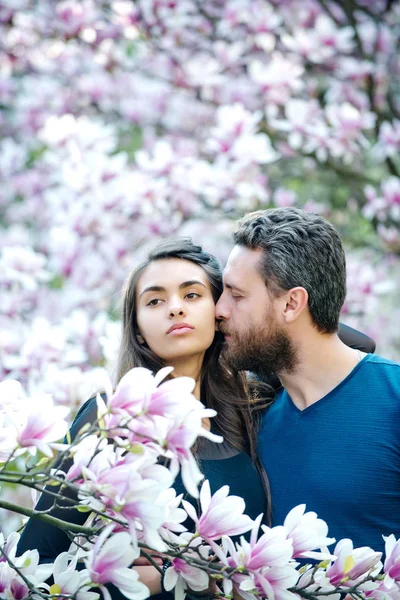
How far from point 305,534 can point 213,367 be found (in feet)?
2.97

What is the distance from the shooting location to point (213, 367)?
2.28 meters

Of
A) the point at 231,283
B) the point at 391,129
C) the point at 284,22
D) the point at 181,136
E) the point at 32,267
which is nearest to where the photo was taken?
the point at 231,283

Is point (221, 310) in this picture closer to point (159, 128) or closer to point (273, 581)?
point (273, 581)

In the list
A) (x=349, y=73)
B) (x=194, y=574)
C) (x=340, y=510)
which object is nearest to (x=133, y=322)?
(x=340, y=510)

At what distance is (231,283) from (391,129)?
78.7 inches

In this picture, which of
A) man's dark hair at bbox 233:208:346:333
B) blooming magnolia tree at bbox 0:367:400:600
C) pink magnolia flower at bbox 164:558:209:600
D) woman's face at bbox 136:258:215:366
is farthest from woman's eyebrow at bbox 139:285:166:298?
pink magnolia flower at bbox 164:558:209:600

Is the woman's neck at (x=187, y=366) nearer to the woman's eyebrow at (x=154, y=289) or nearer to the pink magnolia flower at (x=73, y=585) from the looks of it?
the woman's eyebrow at (x=154, y=289)

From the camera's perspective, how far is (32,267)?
3314 millimetres

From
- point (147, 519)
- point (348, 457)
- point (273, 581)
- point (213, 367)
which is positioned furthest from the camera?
point (213, 367)

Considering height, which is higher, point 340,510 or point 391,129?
point 391,129

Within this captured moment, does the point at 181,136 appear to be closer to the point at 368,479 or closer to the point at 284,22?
the point at 284,22

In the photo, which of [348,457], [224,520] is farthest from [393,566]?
[348,457]

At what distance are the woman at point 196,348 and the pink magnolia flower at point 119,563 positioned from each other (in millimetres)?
647

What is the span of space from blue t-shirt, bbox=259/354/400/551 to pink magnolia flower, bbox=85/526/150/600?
2.55 feet
